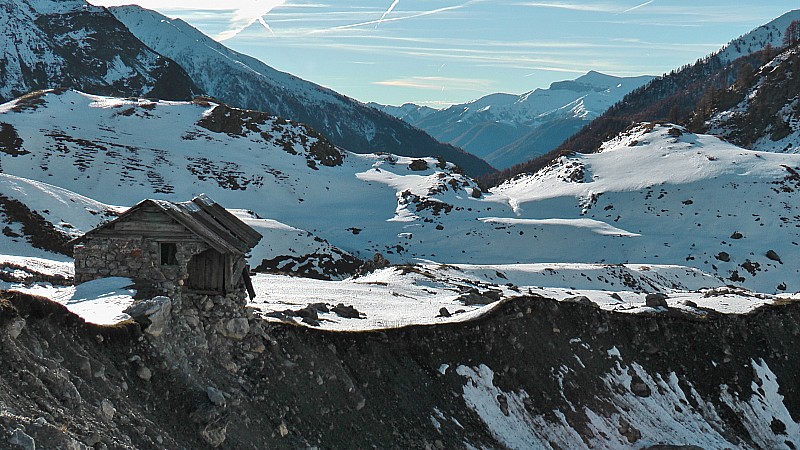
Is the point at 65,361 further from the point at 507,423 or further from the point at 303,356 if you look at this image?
the point at 507,423

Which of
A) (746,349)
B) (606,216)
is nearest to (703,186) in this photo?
(606,216)

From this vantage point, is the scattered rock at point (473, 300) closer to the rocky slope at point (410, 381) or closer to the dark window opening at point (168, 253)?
the rocky slope at point (410, 381)

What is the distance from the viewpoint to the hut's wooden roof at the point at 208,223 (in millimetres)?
20250

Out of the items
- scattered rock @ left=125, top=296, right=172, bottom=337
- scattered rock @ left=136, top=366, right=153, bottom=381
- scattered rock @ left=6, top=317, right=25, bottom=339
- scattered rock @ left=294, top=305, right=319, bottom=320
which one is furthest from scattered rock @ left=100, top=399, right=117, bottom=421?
scattered rock @ left=294, top=305, right=319, bottom=320

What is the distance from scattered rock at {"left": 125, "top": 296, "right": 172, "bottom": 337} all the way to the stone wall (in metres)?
2.06

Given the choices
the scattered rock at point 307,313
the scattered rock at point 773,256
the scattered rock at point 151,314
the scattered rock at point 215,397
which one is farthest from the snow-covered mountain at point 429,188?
the scattered rock at point 215,397

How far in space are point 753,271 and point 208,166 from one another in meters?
A: 74.4

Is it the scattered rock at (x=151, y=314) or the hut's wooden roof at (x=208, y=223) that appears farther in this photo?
the hut's wooden roof at (x=208, y=223)

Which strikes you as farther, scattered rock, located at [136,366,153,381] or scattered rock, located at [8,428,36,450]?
scattered rock, located at [136,366,153,381]

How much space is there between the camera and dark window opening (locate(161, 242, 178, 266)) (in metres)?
20.7

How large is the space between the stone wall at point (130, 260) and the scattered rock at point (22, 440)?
970 centimetres

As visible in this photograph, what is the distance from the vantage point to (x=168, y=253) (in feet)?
68.3

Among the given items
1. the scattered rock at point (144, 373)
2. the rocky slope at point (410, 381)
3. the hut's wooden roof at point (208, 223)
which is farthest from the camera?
the hut's wooden roof at point (208, 223)

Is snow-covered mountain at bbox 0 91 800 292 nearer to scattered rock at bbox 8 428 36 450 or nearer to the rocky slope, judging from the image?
the rocky slope
